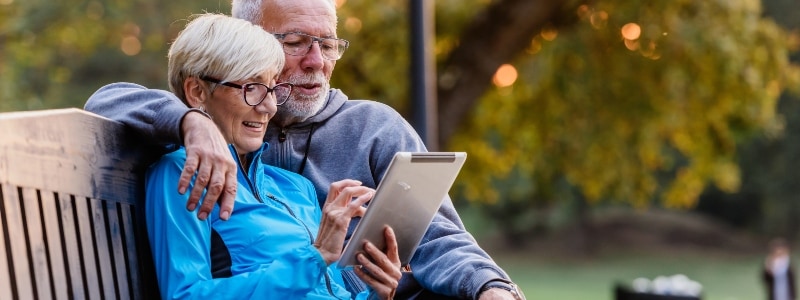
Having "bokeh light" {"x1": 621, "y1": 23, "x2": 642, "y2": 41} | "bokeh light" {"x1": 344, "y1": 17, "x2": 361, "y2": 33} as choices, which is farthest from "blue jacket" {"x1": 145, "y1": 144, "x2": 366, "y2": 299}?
"bokeh light" {"x1": 621, "y1": 23, "x2": 642, "y2": 41}

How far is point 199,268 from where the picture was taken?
2.73 m

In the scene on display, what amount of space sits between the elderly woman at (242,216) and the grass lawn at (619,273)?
38457 millimetres

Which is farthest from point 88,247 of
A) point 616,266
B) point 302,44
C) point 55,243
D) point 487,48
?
point 616,266

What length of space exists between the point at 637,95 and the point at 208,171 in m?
12.2

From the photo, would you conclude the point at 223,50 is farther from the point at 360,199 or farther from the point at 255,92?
the point at 360,199

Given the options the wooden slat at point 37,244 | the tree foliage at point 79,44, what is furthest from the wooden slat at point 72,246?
the tree foliage at point 79,44

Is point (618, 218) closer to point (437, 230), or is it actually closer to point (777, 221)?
point (777, 221)

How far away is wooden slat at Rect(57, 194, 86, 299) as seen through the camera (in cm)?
255

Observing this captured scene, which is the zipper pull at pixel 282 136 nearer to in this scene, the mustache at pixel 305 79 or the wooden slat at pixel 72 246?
the mustache at pixel 305 79

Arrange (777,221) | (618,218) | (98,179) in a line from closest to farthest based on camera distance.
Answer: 1. (98,179)
2. (777,221)
3. (618,218)

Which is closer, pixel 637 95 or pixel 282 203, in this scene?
pixel 282 203

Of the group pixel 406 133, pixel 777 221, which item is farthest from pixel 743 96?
pixel 777 221

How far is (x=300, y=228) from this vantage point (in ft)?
9.94

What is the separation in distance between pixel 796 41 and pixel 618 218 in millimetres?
48232
